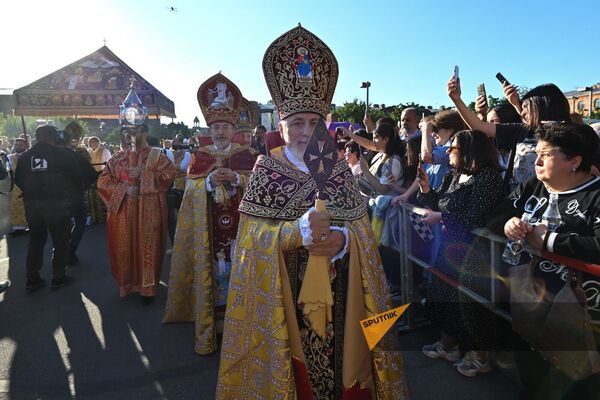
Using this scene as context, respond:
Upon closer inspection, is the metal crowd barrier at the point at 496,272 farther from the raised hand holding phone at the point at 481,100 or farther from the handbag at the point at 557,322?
the raised hand holding phone at the point at 481,100

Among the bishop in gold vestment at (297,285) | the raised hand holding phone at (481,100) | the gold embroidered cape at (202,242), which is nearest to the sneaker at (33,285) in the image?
the gold embroidered cape at (202,242)

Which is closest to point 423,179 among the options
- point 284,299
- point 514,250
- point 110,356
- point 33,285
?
point 514,250

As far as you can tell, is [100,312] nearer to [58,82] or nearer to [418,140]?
[418,140]

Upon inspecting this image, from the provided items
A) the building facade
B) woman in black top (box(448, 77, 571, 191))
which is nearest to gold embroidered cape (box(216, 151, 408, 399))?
woman in black top (box(448, 77, 571, 191))

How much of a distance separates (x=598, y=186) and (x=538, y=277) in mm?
568

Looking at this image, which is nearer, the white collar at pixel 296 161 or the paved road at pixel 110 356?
the white collar at pixel 296 161

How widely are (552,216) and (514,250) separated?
27cm

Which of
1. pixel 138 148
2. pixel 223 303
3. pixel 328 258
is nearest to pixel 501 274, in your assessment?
pixel 328 258

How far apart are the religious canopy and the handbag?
35.9 ft

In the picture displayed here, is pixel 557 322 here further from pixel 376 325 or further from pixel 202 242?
pixel 202 242

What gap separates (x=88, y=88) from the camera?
12039 millimetres

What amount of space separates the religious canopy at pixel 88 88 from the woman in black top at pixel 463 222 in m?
10.0

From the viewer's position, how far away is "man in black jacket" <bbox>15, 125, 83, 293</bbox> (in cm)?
538

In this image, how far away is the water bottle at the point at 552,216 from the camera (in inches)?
86.0
